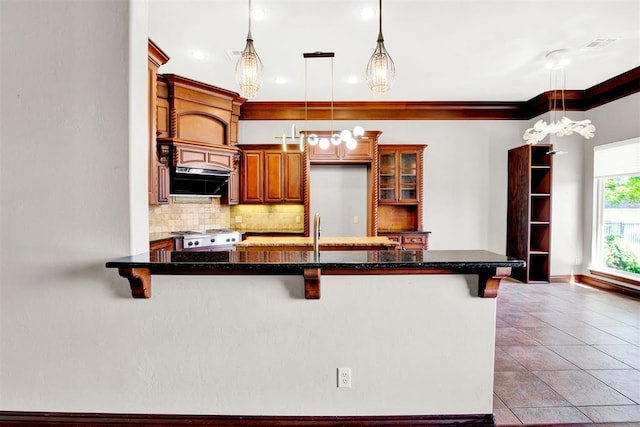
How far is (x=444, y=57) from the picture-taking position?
12.5ft

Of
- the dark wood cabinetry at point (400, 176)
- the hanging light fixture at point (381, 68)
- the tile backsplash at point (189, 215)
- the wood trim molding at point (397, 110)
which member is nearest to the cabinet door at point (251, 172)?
the tile backsplash at point (189, 215)

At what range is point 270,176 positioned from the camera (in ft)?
18.0

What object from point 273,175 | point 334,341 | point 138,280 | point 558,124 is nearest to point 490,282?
point 334,341

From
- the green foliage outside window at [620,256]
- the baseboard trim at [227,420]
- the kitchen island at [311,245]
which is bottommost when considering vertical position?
the baseboard trim at [227,420]

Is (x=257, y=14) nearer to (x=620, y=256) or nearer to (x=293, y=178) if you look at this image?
(x=293, y=178)

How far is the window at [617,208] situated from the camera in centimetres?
445

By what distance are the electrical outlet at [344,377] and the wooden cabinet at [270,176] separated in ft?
12.8

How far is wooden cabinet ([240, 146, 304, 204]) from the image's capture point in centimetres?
548

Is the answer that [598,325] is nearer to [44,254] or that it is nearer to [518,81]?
[518,81]

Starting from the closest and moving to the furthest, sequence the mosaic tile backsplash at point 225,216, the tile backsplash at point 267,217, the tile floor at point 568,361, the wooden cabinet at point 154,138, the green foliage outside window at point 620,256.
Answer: the tile floor at point 568,361
the wooden cabinet at point 154,138
the green foliage outside window at point 620,256
the mosaic tile backsplash at point 225,216
the tile backsplash at point 267,217

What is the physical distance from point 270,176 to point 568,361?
14.5ft

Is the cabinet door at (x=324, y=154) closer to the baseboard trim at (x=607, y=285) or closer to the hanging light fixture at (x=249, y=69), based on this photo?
the hanging light fixture at (x=249, y=69)

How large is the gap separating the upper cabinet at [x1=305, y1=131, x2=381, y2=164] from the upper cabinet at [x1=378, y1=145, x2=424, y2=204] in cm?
21

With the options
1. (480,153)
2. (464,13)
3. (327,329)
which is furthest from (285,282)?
(480,153)
